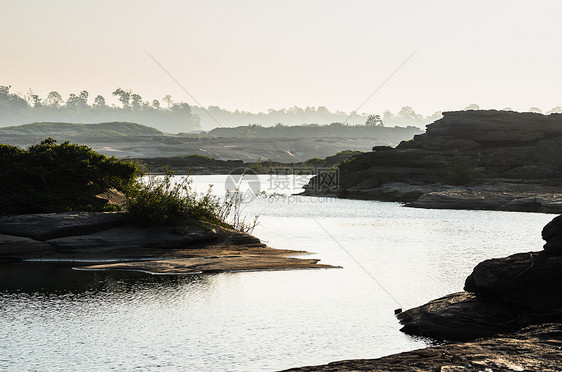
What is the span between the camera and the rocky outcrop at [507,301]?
1278 cm

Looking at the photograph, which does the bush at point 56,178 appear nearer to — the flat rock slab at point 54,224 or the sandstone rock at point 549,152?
the flat rock slab at point 54,224

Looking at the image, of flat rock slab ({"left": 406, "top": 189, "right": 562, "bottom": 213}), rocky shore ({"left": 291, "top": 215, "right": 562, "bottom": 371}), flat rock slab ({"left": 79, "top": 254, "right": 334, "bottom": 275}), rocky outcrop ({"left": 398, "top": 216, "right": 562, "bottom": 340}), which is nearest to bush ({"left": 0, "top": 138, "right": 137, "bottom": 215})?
flat rock slab ({"left": 79, "top": 254, "right": 334, "bottom": 275})

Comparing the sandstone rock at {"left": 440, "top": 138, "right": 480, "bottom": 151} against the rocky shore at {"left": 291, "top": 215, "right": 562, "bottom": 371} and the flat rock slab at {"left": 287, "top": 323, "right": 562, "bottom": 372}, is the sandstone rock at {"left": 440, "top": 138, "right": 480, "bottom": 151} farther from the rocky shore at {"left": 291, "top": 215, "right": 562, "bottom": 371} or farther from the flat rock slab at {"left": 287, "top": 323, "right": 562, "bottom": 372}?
the flat rock slab at {"left": 287, "top": 323, "right": 562, "bottom": 372}

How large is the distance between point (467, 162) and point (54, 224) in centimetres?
4872

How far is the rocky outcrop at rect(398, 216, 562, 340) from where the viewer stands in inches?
503

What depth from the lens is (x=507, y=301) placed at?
522 inches

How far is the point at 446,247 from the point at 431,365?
19.5 m

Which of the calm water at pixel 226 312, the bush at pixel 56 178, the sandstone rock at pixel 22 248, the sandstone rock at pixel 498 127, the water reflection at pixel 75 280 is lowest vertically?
the calm water at pixel 226 312

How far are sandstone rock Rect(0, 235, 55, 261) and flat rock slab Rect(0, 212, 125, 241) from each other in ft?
1.20

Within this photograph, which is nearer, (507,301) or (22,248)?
(507,301)

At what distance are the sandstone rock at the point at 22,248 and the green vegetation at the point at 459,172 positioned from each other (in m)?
Result: 47.1

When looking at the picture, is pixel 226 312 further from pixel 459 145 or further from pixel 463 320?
pixel 459 145

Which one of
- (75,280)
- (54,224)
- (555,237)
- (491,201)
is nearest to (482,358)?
(555,237)

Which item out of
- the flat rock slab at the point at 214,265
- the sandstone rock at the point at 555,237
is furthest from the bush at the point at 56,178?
the sandstone rock at the point at 555,237
